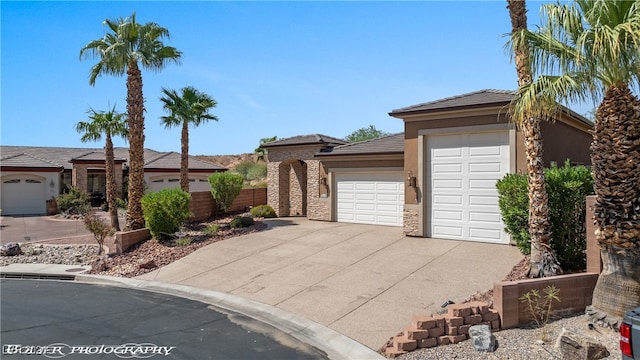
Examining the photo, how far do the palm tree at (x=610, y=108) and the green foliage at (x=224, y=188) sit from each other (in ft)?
51.5

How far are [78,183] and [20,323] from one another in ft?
85.0

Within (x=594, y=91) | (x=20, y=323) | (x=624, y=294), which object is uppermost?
(x=594, y=91)

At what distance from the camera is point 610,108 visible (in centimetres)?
716

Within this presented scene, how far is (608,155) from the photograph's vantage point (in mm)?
7188

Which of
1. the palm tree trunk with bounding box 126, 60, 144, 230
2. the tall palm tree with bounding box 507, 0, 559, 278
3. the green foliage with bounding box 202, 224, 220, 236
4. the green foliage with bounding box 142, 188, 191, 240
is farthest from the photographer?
the green foliage with bounding box 202, 224, 220, 236

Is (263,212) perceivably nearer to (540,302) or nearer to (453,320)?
(453,320)

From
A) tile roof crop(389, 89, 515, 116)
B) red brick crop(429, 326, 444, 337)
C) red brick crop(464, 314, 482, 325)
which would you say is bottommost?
red brick crop(429, 326, 444, 337)

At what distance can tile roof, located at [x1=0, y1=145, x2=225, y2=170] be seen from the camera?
31.4 metres

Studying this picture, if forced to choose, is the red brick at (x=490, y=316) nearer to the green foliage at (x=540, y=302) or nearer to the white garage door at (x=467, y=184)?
the green foliage at (x=540, y=302)

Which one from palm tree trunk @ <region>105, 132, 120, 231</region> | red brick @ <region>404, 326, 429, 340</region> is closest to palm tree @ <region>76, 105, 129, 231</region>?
palm tree trunk @ <region>105, 132, 120, 231</region>

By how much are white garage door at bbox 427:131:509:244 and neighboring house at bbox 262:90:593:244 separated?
0.03 metres

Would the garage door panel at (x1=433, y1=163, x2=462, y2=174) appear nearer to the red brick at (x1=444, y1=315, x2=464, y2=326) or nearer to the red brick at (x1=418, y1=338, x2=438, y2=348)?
the red brick at (x1=444, y1=315, x2=464, y2=326)

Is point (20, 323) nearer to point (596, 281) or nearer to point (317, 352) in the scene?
point (317, 352)

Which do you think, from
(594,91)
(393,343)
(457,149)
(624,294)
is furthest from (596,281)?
(457,149)
